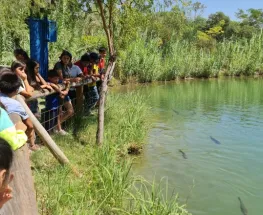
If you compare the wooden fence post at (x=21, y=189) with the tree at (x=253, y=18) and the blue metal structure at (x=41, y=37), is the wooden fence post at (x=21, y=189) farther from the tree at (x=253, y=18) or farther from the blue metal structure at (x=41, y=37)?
the tree at (x=253, y=18)

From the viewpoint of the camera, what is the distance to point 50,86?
225 inches

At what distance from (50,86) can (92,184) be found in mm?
1784

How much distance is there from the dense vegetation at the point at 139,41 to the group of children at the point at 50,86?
88 cm

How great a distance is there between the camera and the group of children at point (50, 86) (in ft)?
13.1

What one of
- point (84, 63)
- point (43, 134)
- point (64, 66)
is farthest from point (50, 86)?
point (84, 63)

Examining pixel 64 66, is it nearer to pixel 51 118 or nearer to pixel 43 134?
pixel 51 118

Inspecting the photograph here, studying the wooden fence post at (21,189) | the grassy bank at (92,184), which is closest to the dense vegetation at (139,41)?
the grassy bank at (92,184)

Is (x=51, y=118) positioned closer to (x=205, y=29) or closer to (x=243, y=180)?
(x=243, y=180)

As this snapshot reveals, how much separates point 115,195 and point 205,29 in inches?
2083

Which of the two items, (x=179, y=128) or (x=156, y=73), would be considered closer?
(x=179, y=128)

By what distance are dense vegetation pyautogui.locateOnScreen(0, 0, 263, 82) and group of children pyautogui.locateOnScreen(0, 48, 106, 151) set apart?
882 millimetres

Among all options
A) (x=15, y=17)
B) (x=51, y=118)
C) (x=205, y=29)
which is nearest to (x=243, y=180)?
(x=51, y=118)

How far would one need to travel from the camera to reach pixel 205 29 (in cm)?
5475

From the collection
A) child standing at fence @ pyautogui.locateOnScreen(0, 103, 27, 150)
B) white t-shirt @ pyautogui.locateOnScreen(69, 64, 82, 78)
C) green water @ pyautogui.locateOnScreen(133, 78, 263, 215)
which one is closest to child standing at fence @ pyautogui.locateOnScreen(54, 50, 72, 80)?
white t-shirt @ pyautogui.locateOnScreen(69, 64, 82, 78)
